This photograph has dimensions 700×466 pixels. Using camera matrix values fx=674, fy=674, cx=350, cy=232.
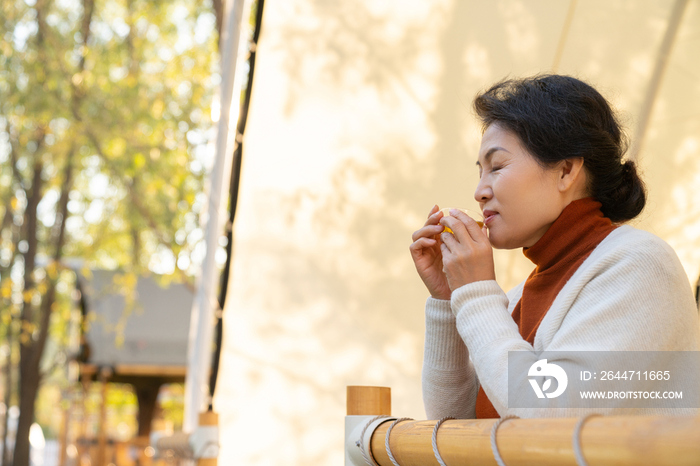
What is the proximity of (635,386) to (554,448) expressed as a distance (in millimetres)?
370

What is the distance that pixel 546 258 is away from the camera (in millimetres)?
1159

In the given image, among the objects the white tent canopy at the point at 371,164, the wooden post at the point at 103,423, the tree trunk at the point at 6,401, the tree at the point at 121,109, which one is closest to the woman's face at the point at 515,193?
the white tent canopy at the point at 371,164

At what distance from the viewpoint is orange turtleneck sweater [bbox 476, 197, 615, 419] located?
3.64 feet

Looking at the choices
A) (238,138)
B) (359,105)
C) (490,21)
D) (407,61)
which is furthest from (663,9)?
(238,138)

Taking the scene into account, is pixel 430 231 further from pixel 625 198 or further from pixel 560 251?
pixel 625 198

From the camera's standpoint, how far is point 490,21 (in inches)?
89.1

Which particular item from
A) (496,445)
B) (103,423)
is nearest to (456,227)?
(496,445)

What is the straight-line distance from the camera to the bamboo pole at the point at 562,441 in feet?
1.58

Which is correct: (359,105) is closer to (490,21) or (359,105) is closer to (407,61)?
(407,61)

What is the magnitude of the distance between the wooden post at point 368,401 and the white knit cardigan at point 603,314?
26 centimetres

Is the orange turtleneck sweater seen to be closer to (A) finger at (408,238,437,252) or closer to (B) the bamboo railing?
(A) finger at (408,238,437,252)

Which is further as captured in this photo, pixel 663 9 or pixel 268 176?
pixel 268 176

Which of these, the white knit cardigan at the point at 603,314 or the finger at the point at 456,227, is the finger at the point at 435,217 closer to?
the finger at the point at 456,227

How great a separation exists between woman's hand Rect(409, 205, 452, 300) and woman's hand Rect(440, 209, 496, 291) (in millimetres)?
93
